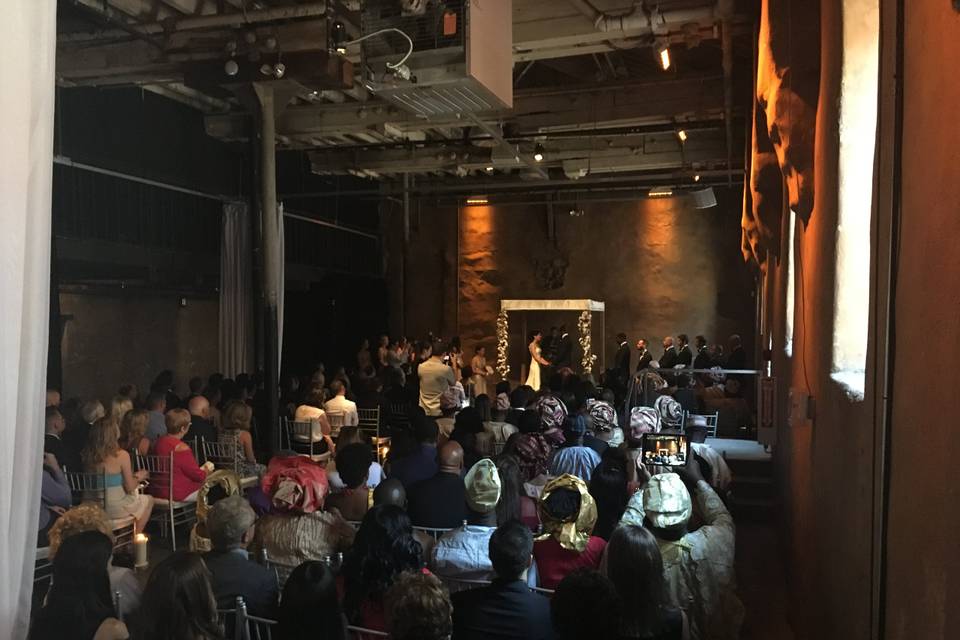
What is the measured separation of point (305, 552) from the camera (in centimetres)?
333

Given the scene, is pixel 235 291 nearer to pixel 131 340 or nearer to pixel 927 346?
pixel 131 340

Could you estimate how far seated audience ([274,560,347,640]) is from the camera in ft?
7.95

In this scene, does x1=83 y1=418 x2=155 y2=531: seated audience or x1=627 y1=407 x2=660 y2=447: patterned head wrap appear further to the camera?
x1=627 y1=407 x2=660 y2=447: patterned head wrap

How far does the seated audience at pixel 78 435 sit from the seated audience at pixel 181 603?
3.30 meters

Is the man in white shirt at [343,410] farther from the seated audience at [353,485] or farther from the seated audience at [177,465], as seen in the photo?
the seated audience at [353,485]

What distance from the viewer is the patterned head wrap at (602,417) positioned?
18.5 feet

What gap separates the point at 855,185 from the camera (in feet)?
8.97

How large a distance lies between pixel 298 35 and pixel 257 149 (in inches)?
70.8

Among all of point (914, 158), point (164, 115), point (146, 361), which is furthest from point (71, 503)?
point (164, 115)

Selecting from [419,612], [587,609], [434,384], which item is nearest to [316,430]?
[434,384]

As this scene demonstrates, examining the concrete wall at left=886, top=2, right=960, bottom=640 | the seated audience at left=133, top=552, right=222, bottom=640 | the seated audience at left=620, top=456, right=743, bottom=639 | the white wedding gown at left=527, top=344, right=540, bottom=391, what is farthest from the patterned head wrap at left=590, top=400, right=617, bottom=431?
the white wedding gown at left=527, top=344, right=540, bottom=391

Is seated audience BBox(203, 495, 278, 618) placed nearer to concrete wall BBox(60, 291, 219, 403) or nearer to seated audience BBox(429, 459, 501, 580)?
seated audience BBox(429, 459, 501, 580)

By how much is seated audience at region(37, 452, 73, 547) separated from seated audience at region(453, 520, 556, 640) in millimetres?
2855

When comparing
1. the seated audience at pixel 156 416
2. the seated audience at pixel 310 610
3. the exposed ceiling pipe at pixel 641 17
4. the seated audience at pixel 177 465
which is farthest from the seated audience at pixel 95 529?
the exposed ceiling pipe at pixel 641 17
